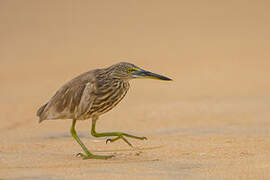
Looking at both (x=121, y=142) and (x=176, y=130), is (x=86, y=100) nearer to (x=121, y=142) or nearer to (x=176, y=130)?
(x=121, y=142)

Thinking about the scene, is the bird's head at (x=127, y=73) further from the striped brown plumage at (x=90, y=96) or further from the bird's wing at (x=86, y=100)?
the bird's wing at (x=86, y=100)

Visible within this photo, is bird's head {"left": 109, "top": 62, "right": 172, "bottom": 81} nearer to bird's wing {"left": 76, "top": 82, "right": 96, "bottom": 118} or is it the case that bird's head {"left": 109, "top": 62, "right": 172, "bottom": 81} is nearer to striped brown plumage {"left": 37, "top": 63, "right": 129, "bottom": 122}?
striped brown plumage {"left": 37, "top": 63, "right": 129, "bottom": 122}

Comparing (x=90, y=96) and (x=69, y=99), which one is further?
(x=69, y=99)

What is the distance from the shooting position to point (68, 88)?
748cm

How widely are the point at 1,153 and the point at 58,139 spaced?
2.26m

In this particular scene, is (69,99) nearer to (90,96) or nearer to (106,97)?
(90,96)

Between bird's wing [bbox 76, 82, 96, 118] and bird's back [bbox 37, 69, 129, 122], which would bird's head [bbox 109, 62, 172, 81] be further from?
bird's wing [bbox 76, 82, 96, 118]

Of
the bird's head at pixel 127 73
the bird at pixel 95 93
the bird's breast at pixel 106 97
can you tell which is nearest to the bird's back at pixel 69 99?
the bird at pixel 95 93

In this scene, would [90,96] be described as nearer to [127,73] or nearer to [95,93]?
[95,93]

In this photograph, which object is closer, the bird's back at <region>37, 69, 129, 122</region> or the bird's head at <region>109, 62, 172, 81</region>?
the bird's back at <region>37, 69, 129, 122</region>

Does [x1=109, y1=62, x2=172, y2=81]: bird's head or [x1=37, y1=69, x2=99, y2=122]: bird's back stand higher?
[x1=109, y1=62, x2=172, y2=81]: bird's head

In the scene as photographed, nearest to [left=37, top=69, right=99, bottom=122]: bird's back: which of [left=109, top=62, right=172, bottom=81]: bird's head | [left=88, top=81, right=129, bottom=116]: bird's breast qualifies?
[left=88, top=81, right=129, bottom=116]: bird's breast

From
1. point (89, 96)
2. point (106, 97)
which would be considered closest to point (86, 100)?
point (89, 96)

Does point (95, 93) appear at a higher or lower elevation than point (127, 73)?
lower
